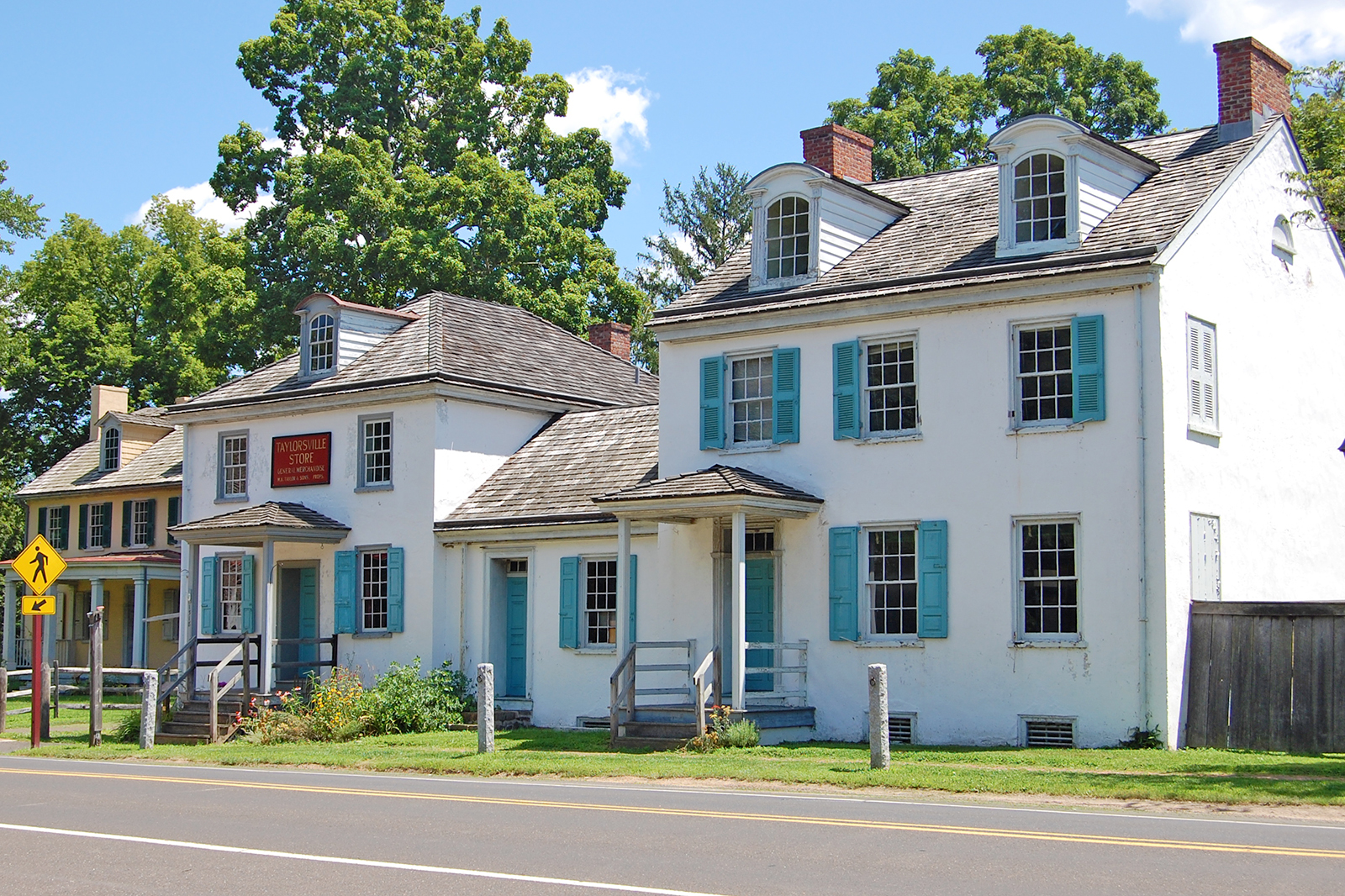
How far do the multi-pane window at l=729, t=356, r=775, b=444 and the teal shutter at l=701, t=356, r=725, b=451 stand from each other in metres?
0.19

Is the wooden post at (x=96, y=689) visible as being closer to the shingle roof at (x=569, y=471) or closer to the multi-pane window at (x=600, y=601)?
the shingle roof at (x=569, y=471)

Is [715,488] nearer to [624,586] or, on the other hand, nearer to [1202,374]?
[624,586]

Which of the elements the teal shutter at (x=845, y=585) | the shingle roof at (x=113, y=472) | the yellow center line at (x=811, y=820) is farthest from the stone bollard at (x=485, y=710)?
the shingle roof at (x=113, y=472)

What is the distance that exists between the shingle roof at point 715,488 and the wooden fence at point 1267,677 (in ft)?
18.6

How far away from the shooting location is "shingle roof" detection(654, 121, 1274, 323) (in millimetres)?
19750

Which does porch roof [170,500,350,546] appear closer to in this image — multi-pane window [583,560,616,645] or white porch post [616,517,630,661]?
multi-pane window [583,560,616,645]

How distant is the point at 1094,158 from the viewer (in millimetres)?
20547

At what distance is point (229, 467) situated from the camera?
2942cm

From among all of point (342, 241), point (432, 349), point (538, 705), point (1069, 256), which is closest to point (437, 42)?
point (342, 241)

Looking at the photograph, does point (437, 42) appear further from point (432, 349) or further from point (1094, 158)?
point (1094, 158)

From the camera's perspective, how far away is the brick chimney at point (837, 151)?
25453 millimetres

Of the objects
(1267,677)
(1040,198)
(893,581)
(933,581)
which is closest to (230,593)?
(893,581)

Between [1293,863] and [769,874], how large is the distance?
11.3ft

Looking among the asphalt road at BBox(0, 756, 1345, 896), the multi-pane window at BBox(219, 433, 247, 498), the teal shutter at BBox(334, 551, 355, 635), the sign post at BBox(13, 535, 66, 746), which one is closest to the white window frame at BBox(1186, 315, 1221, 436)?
the asphalt road at BBox(0, 756, 1345, 896)
